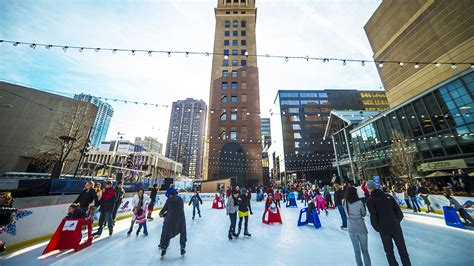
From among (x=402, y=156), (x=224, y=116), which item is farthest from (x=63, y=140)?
(x=402, y=156)

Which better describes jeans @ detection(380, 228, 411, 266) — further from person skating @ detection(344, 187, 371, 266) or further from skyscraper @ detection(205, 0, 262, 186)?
skyscraper @ detection(205, 0, 262, 186)

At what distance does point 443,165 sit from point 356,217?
22.0m

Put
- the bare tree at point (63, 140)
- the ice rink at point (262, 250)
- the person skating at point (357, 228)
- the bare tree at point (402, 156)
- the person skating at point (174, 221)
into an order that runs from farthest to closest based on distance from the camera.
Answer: the bare tree at point (402, 156), the bare tree at point (63, 140), the person skating at point (174, 221), the ice rink at point (262, 250), the person skating at point (357, 228)

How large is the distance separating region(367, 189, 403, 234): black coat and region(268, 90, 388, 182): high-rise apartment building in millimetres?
43355

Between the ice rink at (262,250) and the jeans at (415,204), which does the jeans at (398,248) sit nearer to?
the ice rink at (262,250)

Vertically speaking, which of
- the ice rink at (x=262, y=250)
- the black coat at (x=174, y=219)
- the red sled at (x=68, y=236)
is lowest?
the ice rink at (x=262, y=250)

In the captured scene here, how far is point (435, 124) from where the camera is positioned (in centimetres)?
1773

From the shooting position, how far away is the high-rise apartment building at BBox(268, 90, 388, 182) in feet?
154

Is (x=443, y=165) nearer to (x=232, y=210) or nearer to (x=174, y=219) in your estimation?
(x=232, y=210)

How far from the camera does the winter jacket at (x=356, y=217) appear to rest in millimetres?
3328

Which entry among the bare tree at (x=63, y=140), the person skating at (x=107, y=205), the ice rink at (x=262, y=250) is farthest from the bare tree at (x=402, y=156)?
the bare tree at (x=63, y=140)

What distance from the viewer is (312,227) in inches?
290

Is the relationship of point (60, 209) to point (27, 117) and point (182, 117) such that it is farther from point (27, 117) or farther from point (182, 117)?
point (182, 117)

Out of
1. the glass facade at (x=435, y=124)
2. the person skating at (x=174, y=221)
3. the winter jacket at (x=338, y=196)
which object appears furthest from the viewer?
the glass facade at (x=435, y=124)
